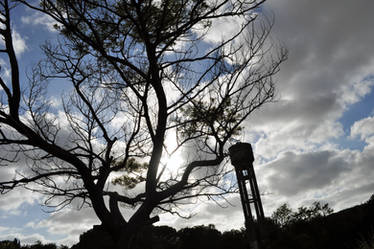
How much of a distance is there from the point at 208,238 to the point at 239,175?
44.3 ft

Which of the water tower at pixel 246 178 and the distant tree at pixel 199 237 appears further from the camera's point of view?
the distant tree at pixel 199 237

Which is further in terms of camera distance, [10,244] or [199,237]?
[199,237]

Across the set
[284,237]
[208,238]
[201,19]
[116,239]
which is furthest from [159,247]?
[201,19]

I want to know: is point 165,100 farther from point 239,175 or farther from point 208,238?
point 208,238

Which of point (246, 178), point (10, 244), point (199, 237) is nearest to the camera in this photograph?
point (246, 178)

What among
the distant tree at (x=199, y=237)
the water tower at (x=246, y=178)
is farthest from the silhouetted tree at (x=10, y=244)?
the water tower at (x=246, y=178)

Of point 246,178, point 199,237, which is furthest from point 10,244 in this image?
point 246,178

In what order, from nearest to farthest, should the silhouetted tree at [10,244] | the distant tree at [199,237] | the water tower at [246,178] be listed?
the water tower at [246,178] < the silhouetted tree at [10,244] < the distant tree at [199,237]

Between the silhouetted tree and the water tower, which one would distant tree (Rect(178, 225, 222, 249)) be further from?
the water tower

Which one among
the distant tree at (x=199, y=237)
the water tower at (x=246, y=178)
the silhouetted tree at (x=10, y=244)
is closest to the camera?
the water tower at (x=246, y=178)

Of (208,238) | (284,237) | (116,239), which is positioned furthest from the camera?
(208,238)

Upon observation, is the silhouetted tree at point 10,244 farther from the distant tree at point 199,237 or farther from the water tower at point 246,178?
the water tower at point 246,178

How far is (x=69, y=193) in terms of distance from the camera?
769 cm

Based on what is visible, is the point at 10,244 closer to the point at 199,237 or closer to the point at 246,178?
the point at 199,237
